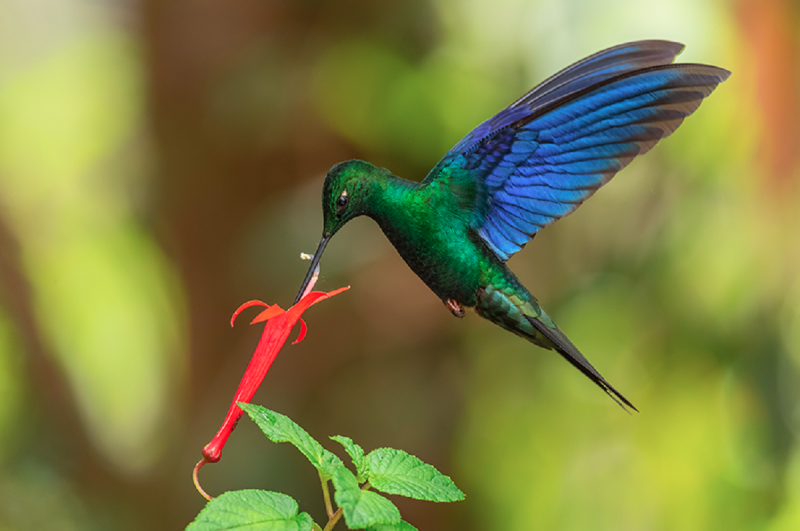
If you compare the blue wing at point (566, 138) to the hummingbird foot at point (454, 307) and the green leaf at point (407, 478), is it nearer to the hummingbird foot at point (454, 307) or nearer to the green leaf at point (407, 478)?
the hummingbird foot at point (454, 307)

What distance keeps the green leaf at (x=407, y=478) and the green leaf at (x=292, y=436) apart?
40 millimetres

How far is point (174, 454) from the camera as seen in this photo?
1.97 meters

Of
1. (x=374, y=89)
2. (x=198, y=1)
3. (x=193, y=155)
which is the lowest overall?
(x=193, y=155)

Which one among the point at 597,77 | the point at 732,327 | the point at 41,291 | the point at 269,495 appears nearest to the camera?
the point at 269,495

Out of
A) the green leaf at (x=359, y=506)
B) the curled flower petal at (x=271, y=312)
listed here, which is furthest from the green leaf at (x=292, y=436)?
the curled flower petal at (x=271, y=312)

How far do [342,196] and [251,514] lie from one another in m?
0.29

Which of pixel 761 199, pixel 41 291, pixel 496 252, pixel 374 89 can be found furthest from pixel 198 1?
pixel 761 199

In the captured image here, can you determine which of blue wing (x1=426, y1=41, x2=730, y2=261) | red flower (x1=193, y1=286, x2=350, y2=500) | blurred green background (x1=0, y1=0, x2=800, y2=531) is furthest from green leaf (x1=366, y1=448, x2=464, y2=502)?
blurred green background (x1=0, y1=0, x2=800, y2=531)

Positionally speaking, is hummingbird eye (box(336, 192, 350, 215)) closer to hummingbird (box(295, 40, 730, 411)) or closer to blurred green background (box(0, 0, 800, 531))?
hummingbird (box(295, 40, 730, 411))

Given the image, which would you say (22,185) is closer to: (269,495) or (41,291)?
(41,291)

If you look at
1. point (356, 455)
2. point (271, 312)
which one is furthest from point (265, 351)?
point (356, 455)

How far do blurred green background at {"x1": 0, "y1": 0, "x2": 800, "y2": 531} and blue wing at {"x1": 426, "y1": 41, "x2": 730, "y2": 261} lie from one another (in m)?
0.96

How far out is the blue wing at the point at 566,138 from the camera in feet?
2.01

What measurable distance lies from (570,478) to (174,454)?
1186mm
